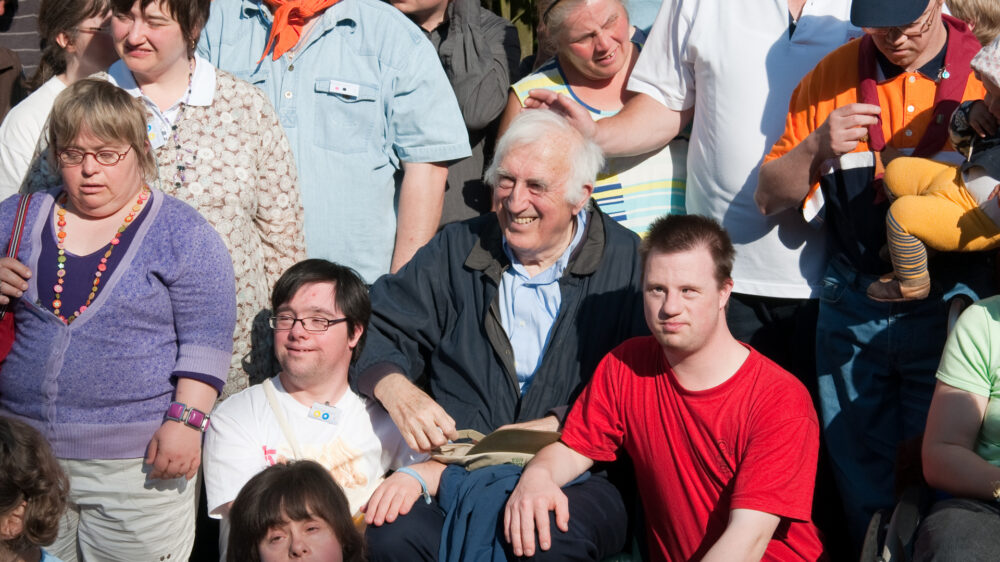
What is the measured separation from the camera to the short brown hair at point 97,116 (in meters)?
3.46

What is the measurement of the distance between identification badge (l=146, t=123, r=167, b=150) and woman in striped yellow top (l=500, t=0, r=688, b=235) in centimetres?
130

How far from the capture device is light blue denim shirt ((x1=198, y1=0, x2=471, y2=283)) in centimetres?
415

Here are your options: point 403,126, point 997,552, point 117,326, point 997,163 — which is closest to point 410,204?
point 403,126

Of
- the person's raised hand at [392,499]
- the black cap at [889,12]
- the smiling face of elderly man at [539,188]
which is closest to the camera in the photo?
the black cap at [889,12]

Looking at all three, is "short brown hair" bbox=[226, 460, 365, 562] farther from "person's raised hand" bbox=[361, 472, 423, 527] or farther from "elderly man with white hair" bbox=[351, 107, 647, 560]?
"elderly man with white hair" bbox=[351, 107, 647, 560]

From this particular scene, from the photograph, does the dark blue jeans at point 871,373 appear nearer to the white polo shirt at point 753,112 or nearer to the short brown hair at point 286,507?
the white polo shirt at point 753,112

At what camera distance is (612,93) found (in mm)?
4297

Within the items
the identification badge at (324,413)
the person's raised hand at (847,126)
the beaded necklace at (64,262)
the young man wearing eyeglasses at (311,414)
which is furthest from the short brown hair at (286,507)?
the person's raised hand at (847,126)

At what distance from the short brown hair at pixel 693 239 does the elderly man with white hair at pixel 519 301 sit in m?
0.47

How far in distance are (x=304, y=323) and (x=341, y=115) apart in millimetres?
907

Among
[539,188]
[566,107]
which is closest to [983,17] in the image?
[566,107]

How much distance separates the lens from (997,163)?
3.10 metres

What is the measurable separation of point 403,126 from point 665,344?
1482mm

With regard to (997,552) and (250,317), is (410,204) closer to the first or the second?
(250,317)
